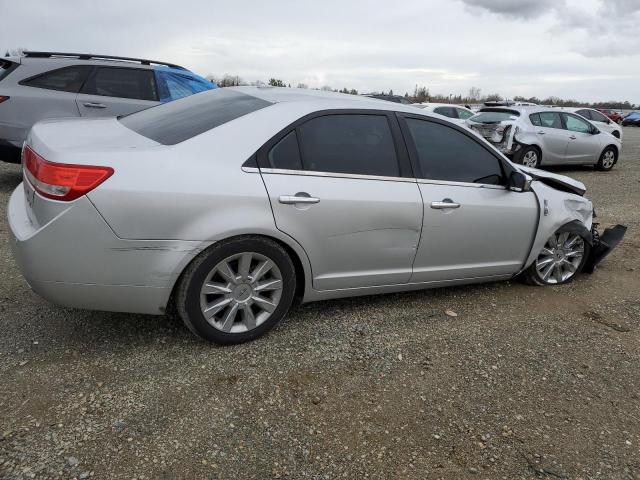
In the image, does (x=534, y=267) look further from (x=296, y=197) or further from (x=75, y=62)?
(x=75, y=62)

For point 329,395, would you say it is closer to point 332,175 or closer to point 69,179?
point 332,175

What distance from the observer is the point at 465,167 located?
12.5 feet

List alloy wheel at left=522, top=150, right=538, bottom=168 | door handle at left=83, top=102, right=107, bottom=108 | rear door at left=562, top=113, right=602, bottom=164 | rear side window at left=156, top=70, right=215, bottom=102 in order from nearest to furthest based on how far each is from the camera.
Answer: door handle at left=83, top=102, right=107, bottom=108 → rear side window at left=156, top=70, right=215, bottom=102 → alloy wheel at left=522, top=150, right=538, bottom=168 → rear door at left=562, top=113, right=602, bottom=164

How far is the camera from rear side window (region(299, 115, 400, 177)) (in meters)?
3.20

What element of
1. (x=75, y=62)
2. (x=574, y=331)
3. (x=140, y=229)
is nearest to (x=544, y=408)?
(x=574, y=331)

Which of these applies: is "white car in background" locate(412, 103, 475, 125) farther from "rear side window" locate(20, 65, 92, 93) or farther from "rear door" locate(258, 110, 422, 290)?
"rear door" locate(258, 110, 422, 290)

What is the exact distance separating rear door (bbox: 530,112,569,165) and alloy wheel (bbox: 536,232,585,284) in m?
7.16

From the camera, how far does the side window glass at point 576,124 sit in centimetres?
1170

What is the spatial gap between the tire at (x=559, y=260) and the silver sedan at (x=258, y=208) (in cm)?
29

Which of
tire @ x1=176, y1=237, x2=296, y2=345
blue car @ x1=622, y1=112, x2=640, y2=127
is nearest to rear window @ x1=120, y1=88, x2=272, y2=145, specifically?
tire @ x1=176, y1=237, x2=296, y2=345

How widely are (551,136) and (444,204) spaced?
8968mm

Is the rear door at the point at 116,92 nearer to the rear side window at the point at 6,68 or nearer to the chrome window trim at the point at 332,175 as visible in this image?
the rear side window at the point at 6,68

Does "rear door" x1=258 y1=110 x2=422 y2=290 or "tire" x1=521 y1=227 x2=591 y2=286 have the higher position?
"rear door" x1=258 y1=110 x2=422 y2=290

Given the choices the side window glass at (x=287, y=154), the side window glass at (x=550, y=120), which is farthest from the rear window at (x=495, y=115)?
the side window glass at (x=287, y=154)
